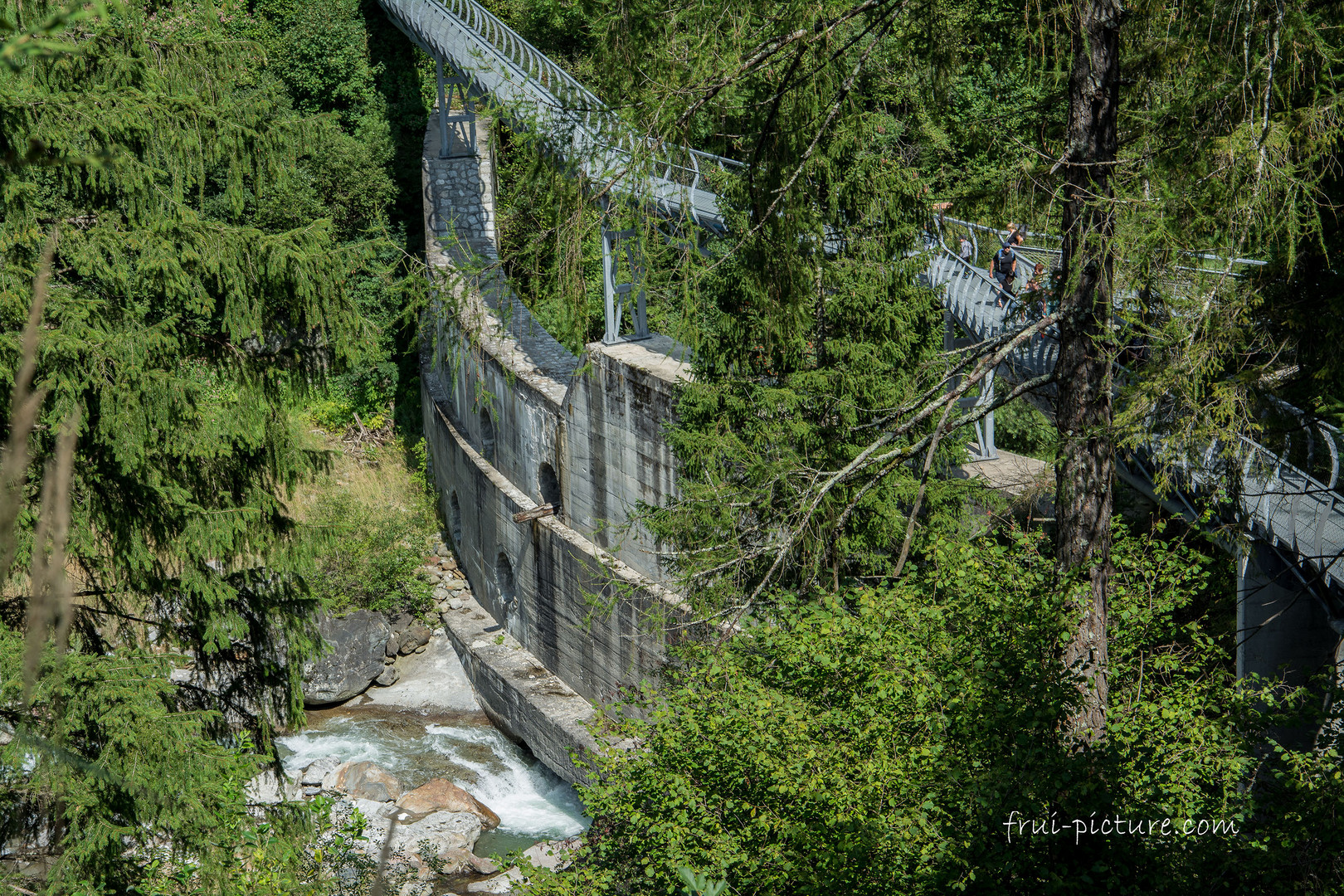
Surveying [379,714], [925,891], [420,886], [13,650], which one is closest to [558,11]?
[379,714]

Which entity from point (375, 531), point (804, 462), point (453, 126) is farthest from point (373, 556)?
point (804, 462)

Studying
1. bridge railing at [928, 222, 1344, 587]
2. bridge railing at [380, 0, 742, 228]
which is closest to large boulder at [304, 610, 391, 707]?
bridge railing at [380, 0, 742, 228]

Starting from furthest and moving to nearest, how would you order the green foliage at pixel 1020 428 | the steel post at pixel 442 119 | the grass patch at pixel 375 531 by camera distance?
1. the steel post at pixel 442 119
2. the grass patch at pixel 375 531
3. the green foliage at pixel 1020 428

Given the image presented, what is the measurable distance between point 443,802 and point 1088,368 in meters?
12.3

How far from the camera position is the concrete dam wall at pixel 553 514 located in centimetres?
1507

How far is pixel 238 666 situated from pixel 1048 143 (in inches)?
293

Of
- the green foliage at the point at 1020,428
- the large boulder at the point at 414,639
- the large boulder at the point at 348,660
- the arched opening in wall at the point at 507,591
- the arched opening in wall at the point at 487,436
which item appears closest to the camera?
the green foliage at the point at 1020,428

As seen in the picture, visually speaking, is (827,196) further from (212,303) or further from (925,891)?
(925,891)

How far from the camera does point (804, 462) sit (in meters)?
7.83

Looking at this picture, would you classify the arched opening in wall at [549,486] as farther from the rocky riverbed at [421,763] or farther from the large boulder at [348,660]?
the large boulder at [348,660]

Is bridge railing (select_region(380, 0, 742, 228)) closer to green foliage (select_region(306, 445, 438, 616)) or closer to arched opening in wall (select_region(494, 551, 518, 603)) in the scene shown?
arched opening in wall (select_region(494, 551, 518, 603))

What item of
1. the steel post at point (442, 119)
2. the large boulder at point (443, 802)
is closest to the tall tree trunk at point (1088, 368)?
the large boulder at point (443, 802)

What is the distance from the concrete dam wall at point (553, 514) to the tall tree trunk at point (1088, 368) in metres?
6.60

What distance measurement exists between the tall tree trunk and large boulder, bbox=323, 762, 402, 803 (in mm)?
12176
